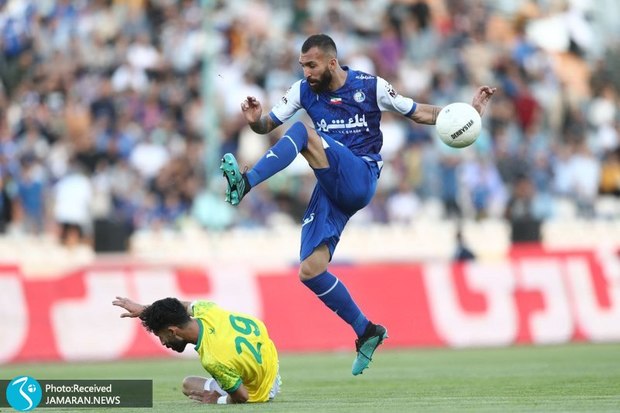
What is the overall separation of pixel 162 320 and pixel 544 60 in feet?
57.2

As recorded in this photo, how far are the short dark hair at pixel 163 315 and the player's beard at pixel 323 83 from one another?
2.38 metres

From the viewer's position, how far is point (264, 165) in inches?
448

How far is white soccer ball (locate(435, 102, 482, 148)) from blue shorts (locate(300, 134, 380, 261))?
80cm

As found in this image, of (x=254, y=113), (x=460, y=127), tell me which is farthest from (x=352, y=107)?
(x=460, y=127)

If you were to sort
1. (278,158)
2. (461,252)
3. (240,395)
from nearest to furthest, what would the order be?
(240,395)
(278,158)
(461,252)

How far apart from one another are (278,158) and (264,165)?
132 millimetres

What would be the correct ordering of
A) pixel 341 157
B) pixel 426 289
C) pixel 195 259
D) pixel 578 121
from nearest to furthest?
pixel 341 157 < pixel 426 289 < pixel 195 259 < pixel 578 121

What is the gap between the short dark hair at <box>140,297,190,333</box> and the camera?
1099 centimetres

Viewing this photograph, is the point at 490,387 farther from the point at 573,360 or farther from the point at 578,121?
the point at 578,121

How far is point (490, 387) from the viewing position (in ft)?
41.3

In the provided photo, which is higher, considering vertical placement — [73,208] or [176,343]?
[73,208]

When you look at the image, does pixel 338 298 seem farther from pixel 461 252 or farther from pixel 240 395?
pixel 461 252

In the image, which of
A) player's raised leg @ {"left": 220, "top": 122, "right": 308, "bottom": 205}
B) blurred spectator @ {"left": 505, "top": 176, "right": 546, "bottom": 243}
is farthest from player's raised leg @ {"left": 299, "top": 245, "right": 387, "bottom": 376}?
blurred spectator @ {"left": 505, "top": 176, "right": 546, "bottom": 243}

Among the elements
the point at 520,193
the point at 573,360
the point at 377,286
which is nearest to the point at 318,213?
the point at 573,360
